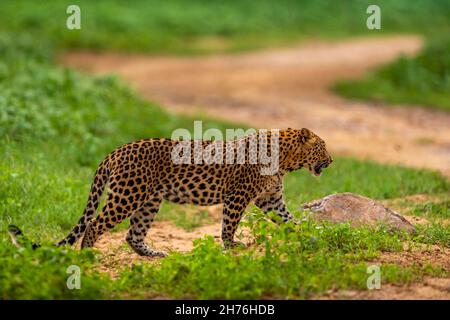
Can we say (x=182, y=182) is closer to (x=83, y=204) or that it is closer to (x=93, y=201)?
(x=93, y=201)

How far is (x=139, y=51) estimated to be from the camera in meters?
23.2

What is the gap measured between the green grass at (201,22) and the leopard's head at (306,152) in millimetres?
13947

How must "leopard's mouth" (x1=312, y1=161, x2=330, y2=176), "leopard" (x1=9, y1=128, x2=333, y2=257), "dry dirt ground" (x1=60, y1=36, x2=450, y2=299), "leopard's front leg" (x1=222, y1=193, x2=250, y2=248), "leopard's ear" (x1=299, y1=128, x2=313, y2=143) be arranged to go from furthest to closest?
"dry dirt ground" (x1=60, y1=36, x2=450, y2=299), "leopard's mouth" (x1=312, y1=161, x2=330, y2=176), "leopard's ear" (x1=299, y1=128, x2=313, y2=143), "leopard's front leg" (x1=222, y1=193, x2=250, y2=248), "leopard" (x1=9, y1=128, x2=333, y2=257)

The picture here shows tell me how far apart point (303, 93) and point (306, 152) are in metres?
10.1

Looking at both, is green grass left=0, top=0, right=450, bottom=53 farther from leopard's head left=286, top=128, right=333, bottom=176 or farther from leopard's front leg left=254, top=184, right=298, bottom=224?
leopard's front leg left=254, top=184, right=298, bottom=224

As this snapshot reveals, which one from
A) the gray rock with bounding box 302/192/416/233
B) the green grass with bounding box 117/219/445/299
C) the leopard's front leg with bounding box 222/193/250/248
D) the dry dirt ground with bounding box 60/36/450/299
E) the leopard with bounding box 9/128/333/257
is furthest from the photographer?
the dry dirt ground with bounding box 60/36/450/299

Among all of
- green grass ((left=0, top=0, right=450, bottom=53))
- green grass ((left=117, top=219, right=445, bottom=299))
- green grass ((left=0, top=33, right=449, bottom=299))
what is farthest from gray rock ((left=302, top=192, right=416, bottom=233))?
green grass ((left=0, top=0, right=450, bottom=53))

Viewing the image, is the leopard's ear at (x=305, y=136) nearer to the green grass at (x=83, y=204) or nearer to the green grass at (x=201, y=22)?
the green grass at (x=83, y=204)

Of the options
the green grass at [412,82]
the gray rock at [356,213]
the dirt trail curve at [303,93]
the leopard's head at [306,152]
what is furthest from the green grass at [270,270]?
the green grass at [412,82]

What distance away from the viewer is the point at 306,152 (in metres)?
9.47

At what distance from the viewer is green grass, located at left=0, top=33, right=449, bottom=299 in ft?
25.0

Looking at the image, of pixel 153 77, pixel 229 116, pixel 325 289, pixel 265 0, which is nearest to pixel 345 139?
pixel 229 116

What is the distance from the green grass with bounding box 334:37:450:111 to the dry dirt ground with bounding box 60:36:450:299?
1.45 feet

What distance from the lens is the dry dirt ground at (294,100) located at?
1076cm
